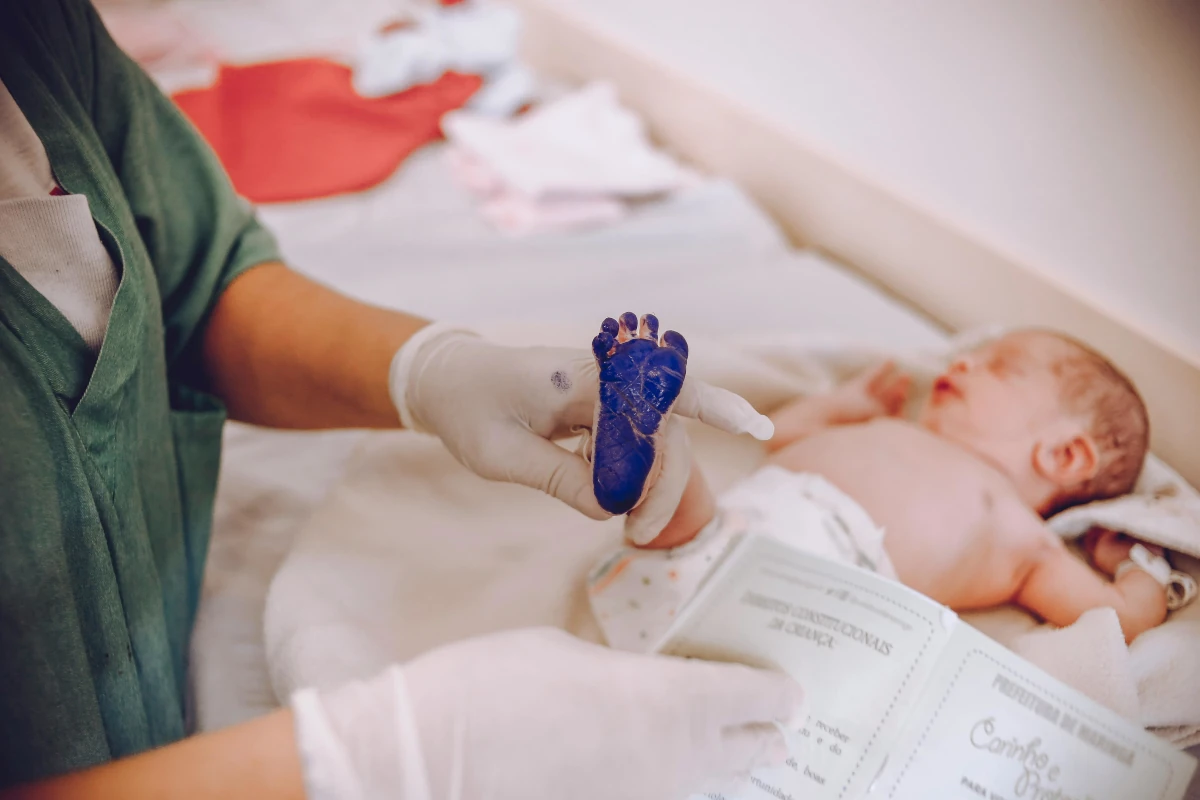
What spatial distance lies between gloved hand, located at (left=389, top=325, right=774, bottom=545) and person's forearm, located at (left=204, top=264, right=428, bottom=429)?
4cm

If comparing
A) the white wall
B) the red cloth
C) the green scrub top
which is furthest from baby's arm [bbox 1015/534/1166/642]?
the red cloth

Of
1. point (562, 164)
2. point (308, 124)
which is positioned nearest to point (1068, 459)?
point (562, 164)

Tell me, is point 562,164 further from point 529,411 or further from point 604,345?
point 604,345

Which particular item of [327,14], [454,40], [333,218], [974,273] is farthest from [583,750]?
[327,14]

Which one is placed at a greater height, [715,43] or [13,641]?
[715,43]

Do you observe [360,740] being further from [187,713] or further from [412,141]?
[412,141]

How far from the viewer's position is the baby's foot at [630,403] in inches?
17.1

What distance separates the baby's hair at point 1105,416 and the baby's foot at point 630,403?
56 centimetres

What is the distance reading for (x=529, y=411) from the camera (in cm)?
60

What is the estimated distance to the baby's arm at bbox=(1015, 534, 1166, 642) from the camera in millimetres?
617

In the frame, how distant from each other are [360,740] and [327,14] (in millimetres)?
2317

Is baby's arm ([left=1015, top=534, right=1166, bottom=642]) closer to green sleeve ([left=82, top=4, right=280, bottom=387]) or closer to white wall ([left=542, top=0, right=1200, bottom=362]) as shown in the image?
white wall ([left=542, top=0, right=1200, bottom=362])

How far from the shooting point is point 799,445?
0.93 metres

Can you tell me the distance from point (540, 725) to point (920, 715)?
0.27m
